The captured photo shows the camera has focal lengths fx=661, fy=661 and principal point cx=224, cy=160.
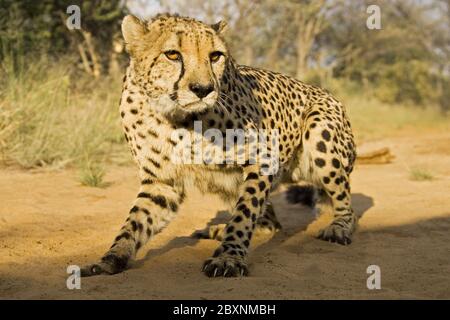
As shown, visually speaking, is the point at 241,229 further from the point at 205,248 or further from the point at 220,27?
the point at 220,27

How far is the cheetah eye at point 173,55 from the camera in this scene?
10.6 feet

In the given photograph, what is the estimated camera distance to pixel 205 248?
3.83 metres

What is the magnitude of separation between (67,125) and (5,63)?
1.21 m

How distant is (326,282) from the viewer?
2.98 meters

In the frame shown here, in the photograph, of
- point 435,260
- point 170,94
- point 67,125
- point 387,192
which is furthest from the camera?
point 67,125

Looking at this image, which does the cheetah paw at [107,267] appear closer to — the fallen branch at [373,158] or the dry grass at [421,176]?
the dry grass at [421,176]

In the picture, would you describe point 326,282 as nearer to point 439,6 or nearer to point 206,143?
point 206,143

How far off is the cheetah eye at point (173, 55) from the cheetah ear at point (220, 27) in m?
0.38

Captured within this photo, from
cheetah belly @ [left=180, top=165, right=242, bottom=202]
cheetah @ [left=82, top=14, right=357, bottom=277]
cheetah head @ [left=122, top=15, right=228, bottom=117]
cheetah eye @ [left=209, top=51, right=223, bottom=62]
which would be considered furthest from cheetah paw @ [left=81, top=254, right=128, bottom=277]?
cheetah eye @ [left=209, top=51, right=223, bottom=62]

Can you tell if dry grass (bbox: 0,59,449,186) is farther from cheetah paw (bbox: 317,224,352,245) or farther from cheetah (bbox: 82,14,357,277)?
cheetah paw (bbox: 317,224,352,245)

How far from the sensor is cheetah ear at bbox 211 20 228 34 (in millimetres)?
3545

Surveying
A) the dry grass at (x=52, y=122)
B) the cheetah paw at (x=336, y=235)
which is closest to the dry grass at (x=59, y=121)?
the dry grass at (x=52, y=122)

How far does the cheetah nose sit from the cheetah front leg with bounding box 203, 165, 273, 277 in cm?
72
